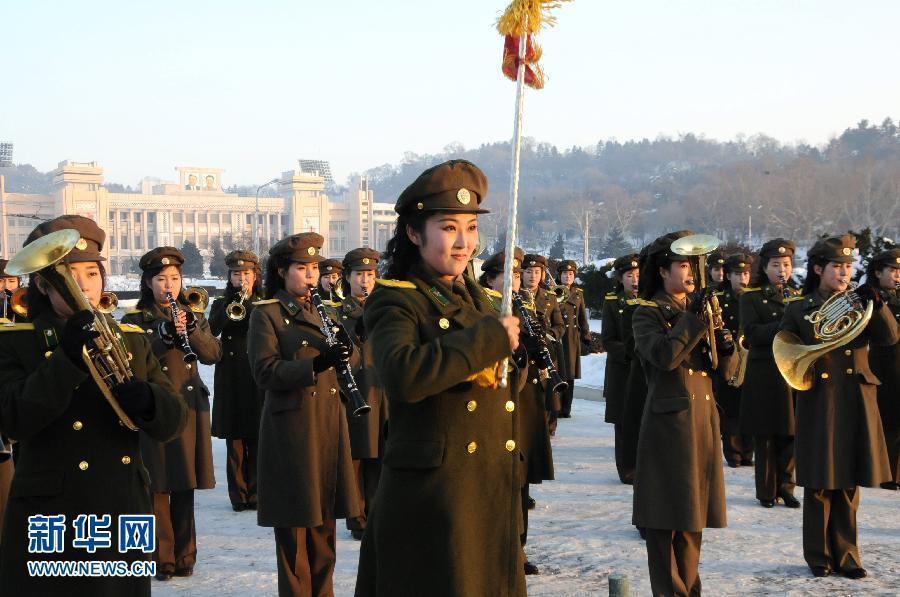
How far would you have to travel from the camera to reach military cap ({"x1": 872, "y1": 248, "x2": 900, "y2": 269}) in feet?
30.3

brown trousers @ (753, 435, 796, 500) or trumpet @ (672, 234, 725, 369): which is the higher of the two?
trumpet @ (672, 234, 725, 369)

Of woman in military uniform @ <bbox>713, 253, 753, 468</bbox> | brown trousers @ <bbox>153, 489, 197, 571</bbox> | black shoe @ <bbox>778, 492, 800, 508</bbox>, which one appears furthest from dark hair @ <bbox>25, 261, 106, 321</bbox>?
woman in military uniform @ <bbox>713, 253, 753, 468</bbox>

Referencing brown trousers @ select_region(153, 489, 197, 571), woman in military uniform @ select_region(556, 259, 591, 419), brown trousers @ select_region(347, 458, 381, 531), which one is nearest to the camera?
brown trousers @ select_region(153, 489, 197, 571)

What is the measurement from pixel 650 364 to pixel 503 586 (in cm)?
289

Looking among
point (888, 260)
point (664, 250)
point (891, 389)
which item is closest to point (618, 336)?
point (891, 389)

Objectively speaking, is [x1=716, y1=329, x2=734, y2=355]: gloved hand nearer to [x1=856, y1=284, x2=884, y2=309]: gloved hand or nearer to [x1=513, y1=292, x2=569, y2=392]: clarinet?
[x1=513, y1=292, x2=569, y2=392]: clarinet

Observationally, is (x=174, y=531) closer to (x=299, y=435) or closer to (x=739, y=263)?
(x=299, y=435)

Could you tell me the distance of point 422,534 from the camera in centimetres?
360

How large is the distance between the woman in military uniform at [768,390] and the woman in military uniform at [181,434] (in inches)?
195

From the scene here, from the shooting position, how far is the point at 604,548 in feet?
25.9

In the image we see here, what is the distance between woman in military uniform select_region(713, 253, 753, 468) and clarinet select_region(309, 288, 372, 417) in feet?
19.1

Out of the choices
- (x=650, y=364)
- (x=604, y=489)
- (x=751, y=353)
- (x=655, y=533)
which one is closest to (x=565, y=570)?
(x=655, y=533)

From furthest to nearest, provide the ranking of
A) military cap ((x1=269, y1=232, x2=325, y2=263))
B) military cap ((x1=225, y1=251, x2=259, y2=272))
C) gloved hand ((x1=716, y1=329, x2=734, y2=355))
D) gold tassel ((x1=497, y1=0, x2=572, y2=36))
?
1. military cap ((x1=225, y1=251, x2=259, y2=272))
2. military cap ((x1=269, y1=232, x2=325, y2=263))
3. gloved hand ((x1=716, y1=329, x2=734, y2=355))
4. gold tassel ((x1=497, y1=0, x2=572, y2=36))

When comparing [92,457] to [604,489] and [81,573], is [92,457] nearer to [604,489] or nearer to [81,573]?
[81,573]
